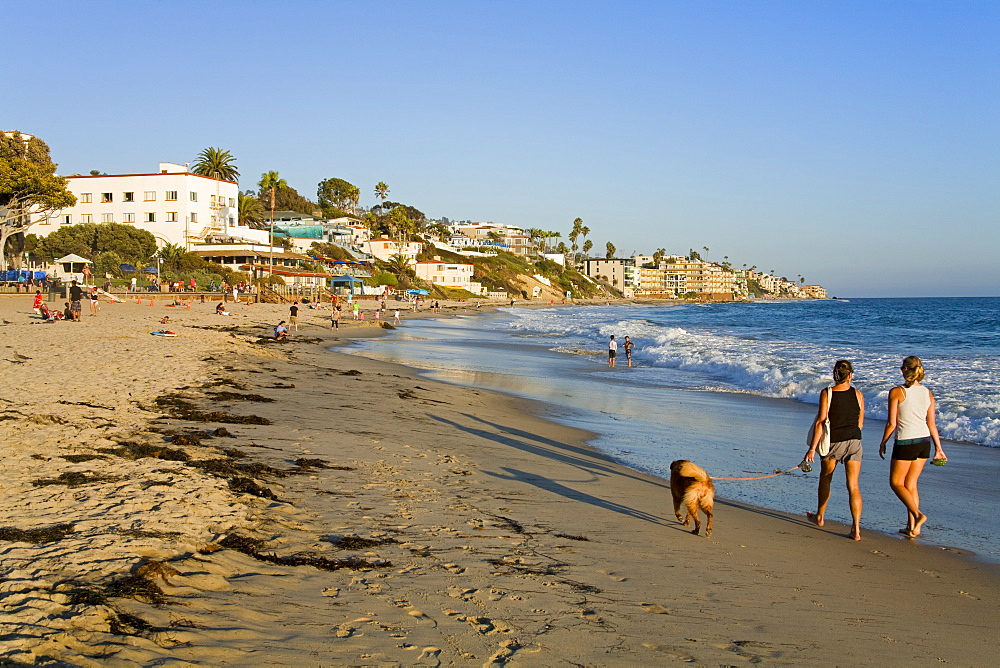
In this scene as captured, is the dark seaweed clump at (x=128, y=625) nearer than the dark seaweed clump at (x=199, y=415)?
Yes

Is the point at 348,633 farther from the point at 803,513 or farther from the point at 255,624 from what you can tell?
the point at 803,513

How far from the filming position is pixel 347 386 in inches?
563

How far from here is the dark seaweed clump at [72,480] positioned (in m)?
5.95

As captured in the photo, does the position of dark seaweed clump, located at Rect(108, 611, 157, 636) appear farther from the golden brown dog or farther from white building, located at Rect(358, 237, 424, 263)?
white building, located at Rect(358, 237, 424, 263)

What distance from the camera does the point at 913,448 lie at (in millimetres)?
6500

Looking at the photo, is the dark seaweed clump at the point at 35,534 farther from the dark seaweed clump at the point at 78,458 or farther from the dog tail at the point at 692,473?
the dog tail at the point at 692,473

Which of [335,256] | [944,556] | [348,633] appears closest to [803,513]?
[944,556]

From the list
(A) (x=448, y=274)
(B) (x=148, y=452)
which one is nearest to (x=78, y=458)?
(B) (x=148, y=452)

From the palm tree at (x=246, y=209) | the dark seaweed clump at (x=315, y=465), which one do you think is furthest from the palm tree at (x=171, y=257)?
the dark seaweed clump at (x=315, y=465)

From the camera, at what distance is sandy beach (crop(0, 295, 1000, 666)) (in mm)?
3725

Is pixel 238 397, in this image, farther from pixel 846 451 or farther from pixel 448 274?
pixel 448 274

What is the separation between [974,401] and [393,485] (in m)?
12.1

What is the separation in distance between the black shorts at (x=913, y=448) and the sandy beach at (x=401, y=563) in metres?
0.79

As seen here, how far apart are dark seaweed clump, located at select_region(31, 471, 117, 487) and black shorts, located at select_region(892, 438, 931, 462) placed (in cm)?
688
